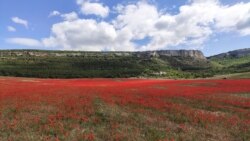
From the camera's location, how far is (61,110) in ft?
63.5

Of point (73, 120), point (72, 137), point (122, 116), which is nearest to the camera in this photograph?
point (72, 137)

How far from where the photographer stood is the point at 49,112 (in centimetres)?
1875

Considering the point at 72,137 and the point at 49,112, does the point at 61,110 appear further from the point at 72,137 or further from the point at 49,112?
the point at 72,137

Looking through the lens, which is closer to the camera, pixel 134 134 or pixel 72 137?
pixel 72 137

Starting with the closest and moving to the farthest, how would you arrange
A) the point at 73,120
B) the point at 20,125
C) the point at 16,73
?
1. the point at 20,125
2. the point at 73,120
3. the point at 16,73

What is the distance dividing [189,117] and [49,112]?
906 cm

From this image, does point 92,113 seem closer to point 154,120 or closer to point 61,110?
point 61,110

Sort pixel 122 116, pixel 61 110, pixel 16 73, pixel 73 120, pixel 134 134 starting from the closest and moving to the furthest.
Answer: pixel 134 134
pixel 73 120
pixel 122 116
pixel 61 110
pixel 16 73

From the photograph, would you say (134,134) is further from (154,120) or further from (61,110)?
(61,110)

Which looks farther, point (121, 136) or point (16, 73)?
point (16, 73)

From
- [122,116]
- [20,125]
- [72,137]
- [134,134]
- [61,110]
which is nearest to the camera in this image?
[72,137]

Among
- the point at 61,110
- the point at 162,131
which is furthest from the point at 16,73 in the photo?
the point at 162,131

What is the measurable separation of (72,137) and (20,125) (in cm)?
371

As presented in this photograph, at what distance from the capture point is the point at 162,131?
1437 centimetres
